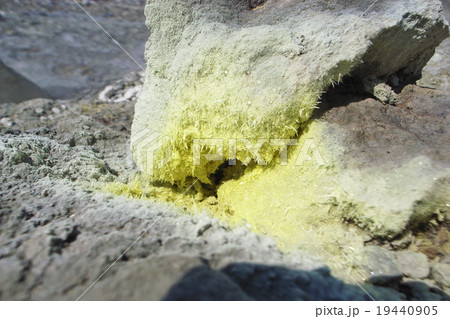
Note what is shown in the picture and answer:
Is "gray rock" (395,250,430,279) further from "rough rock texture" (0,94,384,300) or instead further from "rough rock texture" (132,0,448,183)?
"rough rock texture" (132,0,448,183)

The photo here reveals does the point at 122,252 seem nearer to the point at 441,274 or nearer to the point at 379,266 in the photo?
the point at 379,266

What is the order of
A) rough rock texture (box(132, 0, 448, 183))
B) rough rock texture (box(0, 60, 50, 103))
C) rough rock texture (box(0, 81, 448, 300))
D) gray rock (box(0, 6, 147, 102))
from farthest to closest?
gray rock (box(0, 6, 147, 102)) < rough rock texture (box(0, 60, 50, 103)) < rough rock texture (box(132, 0, 448, 183)) < rough rock texture (box(0, 81, 448, 300))

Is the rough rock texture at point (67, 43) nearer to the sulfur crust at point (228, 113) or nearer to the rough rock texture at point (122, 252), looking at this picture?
the rough rock texture at point (122, 252)

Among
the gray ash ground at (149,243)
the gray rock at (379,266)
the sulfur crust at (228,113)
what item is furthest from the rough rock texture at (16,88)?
the gray rock at (379,266)

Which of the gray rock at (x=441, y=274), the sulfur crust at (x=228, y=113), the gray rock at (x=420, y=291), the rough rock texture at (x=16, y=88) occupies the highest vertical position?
the sulfur crust at (x=228, y=113)

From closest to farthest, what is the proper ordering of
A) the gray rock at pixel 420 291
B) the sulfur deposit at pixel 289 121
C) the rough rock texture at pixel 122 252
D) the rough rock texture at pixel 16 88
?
1. the rough rock texture at pixel 122 252
2. the gray rock at pixel 420 291
3. the sulfur deposit at pixel 289 121
4. the rough rock texture at pixel 16 88

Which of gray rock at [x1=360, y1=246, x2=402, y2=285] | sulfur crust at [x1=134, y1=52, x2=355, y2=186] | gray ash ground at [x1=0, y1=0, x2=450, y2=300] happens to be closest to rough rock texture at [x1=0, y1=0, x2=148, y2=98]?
gray ash ground at [x1=0, y1=0, x2=450, y2=300]

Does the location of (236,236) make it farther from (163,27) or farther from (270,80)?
(163,27)

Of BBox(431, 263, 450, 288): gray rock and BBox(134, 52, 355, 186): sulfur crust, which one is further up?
BBox(134, 52, 355, 186): sulfur crust

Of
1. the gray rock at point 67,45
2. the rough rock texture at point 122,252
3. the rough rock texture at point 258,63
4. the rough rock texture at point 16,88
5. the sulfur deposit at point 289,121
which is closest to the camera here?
the rough rock texture at point 122,252
